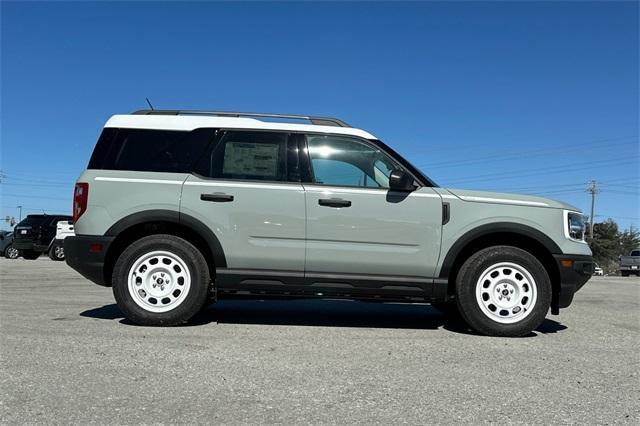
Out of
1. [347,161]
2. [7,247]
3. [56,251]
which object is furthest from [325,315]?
[7,247]

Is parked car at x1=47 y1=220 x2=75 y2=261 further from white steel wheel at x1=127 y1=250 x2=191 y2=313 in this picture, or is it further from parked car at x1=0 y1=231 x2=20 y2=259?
white steel wheel at x1=127 y1=250 x2=191 y2=313

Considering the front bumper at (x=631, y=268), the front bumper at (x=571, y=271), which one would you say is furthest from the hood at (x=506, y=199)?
the front bumper at (x=631, y=268)

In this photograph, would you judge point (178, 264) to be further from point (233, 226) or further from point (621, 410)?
point (621, 410)

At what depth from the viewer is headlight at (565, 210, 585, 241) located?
539 cm

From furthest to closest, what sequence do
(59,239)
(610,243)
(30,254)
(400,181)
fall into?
1. (610,243)
2. (30,254)
3. (59,239)
4. (400,181)

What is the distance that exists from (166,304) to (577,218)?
4.21 m

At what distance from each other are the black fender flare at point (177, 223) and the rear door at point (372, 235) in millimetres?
881

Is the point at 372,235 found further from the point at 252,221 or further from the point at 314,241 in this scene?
the point at 252,221

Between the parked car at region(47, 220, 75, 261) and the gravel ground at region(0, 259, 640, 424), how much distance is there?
14391 mm

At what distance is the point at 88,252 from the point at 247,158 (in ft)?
5.94

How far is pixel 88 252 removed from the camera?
5.33 meters

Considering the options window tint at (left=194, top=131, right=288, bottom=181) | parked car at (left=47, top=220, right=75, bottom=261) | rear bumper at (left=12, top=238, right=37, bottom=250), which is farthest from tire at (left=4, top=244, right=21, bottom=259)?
window tint at (left=194, top=131, right=288, bottom=181)

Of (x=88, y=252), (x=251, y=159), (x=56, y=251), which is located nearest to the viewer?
(x=88, y=252)

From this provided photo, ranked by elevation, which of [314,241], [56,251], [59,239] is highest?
[314,241]
